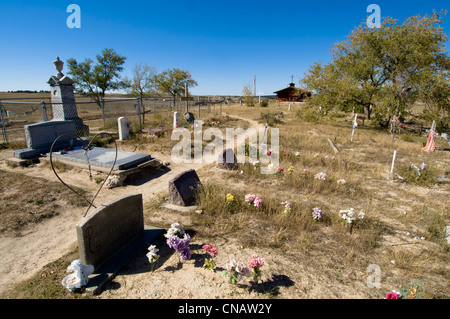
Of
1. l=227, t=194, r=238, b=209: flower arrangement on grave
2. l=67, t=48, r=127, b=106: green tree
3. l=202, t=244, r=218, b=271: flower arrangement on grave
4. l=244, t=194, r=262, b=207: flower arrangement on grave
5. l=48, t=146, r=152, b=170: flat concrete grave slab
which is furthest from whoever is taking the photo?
l=67, t=48, r=127, b=106: green tree

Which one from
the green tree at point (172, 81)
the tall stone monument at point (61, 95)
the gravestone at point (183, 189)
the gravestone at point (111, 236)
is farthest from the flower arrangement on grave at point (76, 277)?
the green tree at point (172, 81)

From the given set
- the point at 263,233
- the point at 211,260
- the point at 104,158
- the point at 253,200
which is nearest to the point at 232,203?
the point at 253,200

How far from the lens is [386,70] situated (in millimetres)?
17281

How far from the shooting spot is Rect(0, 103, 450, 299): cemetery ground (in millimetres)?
2932

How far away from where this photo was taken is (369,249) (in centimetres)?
378

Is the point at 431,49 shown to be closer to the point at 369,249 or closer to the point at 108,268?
the point at 369,249

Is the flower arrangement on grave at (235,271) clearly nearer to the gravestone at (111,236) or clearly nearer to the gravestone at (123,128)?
the gravestone at (111,236)

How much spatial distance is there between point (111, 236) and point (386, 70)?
2123cm

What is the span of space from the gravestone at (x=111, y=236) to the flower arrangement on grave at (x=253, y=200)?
2009 mm

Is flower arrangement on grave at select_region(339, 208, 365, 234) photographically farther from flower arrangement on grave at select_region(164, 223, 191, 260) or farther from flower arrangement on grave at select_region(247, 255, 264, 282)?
flower arrangement on grave at select_region(164, 223, 191, 260)

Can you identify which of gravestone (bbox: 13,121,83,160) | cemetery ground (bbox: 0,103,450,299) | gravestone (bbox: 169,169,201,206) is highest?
gravestone (bbox: 13,121,83,160)

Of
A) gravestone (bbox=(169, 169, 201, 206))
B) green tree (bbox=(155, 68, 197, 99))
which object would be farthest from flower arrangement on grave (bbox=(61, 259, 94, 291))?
green tree (bbox=(155, 68, 197, 99))

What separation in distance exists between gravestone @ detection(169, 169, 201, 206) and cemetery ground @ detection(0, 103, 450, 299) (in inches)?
10.1
